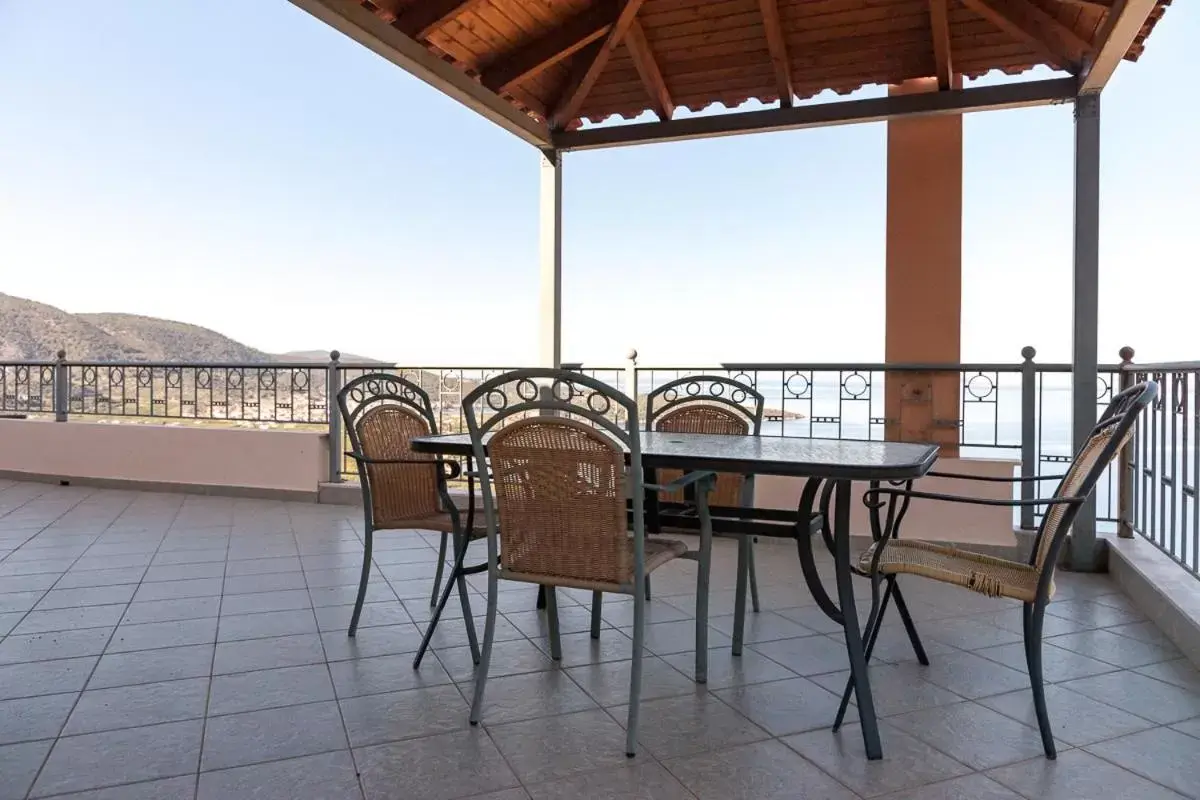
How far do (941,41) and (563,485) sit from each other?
142 inches

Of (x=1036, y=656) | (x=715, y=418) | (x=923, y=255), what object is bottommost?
(x=1036, y=656)

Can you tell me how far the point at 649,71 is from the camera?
4.85 m

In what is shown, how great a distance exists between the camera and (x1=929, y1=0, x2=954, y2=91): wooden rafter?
4.17 metres

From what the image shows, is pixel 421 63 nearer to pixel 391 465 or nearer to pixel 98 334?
pixel 391 465

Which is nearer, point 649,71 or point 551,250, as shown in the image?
point 649,71

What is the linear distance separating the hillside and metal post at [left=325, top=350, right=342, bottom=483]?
15.4 feet

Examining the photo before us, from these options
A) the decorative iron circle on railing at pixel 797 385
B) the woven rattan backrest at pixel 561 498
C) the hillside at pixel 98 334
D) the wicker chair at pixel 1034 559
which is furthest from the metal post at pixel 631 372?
the hillside at pixel 98 334

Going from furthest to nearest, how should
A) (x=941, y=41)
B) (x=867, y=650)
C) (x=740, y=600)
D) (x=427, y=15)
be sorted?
(x=941, y=41) < (x=427, y=15) < (x=740, y=600) < (x=867, y=650)

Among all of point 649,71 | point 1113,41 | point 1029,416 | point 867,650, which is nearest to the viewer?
point 867,650

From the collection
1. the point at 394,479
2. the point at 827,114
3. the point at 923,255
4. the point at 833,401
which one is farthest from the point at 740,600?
the point at 923,255

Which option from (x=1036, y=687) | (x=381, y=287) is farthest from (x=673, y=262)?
(x=1036, y=687)

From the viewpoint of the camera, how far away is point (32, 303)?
13.1m

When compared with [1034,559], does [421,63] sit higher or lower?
higher

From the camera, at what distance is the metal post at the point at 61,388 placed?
703 cm
